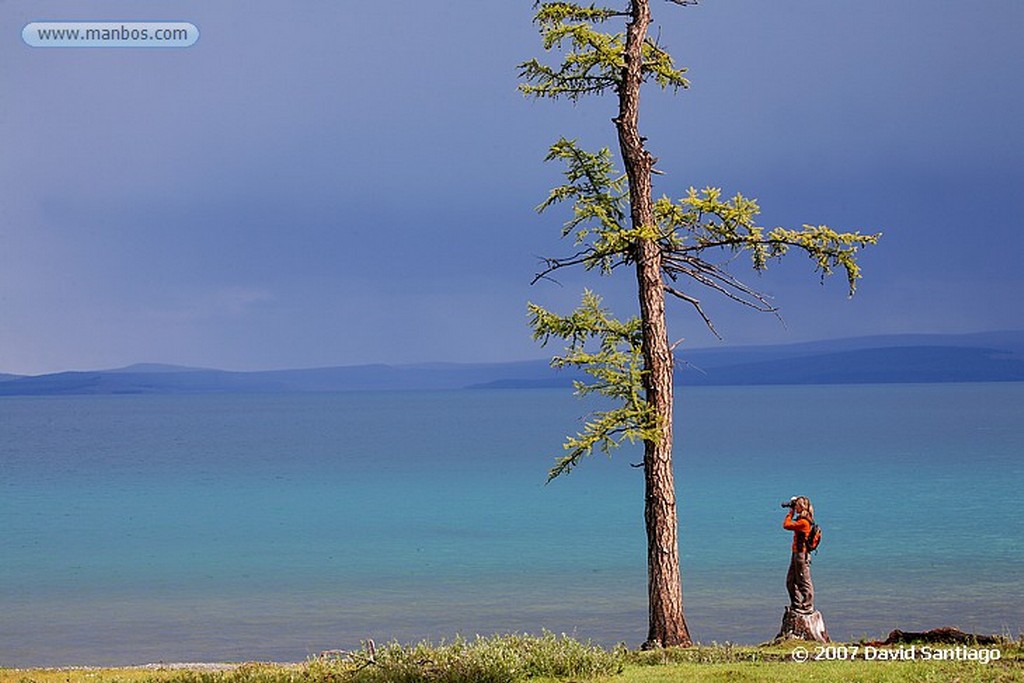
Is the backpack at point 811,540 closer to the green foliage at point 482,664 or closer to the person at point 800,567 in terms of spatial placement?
the person at point 800,567

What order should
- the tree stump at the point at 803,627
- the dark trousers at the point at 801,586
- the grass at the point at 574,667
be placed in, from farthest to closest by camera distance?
the dark trousers at the point at 801,586 < the tree stump at the point at 803,627 < the grass at the point at 574,667

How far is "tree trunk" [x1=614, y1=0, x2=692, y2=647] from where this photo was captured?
1877 cm

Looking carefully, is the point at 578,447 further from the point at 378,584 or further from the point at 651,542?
the point at 378,584

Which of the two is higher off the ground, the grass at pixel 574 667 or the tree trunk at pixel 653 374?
the tree trunk at pixel 653 374

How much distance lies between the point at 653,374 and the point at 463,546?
Answer: 29371 millimetres

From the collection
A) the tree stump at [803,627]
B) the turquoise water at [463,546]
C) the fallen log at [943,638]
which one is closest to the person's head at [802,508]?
the tree stump at [803,627]

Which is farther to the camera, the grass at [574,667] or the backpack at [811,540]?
the backpack at [811,540]

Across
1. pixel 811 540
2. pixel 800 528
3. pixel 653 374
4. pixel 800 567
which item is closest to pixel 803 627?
pixel 800 567

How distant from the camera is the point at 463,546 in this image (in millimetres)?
47344

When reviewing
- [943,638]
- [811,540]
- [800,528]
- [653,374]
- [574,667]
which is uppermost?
[653,374]

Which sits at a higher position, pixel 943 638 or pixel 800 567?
pixel 800 567

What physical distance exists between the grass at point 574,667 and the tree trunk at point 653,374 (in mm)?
3429

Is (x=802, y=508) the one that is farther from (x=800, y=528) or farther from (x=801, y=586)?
(x=801, y=586)

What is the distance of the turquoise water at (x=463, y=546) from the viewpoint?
101 feet
